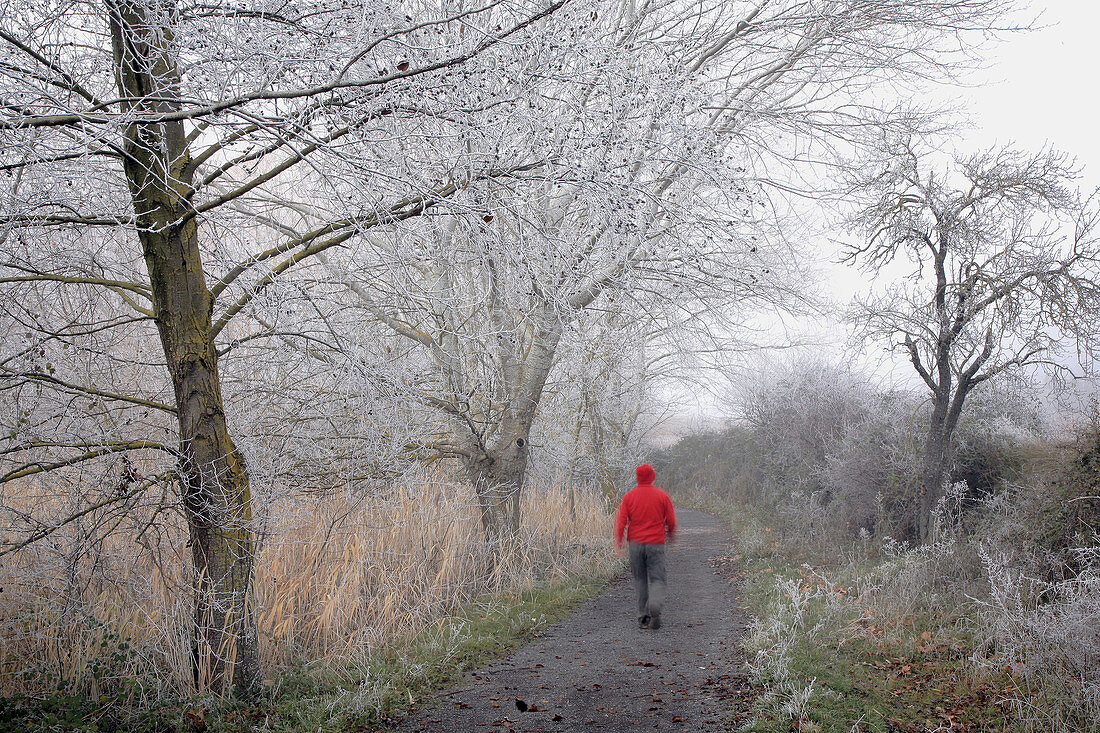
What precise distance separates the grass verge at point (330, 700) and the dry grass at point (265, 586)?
0.66 feet

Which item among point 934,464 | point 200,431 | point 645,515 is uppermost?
point 200,431

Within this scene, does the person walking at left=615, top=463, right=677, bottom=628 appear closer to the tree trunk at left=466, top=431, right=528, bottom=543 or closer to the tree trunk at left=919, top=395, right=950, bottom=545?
the tree trunk at left=466, top=431, right=528, bottom=543

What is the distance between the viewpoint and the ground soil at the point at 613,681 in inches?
194

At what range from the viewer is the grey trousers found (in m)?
7.96

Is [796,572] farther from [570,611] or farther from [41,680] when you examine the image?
[41,680]

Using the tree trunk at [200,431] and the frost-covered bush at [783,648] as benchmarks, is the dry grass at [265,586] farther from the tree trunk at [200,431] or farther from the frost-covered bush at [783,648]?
the frost-covered bush at [783,648]

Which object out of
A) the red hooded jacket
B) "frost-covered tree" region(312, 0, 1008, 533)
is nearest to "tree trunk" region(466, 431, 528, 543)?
"frost-covered tree" region(312, 0, 1008, 533)

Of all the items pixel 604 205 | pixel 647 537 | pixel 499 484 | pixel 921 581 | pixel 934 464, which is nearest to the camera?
pixel 604 205

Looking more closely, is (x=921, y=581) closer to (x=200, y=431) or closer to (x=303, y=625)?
(x=303, y=625)

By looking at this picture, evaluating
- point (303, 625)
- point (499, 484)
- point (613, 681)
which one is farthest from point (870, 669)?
point (499, 484)

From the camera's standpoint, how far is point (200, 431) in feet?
15.8

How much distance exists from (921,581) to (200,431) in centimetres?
814

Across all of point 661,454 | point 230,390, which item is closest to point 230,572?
point 230,390

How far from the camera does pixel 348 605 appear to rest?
6.64 meters
